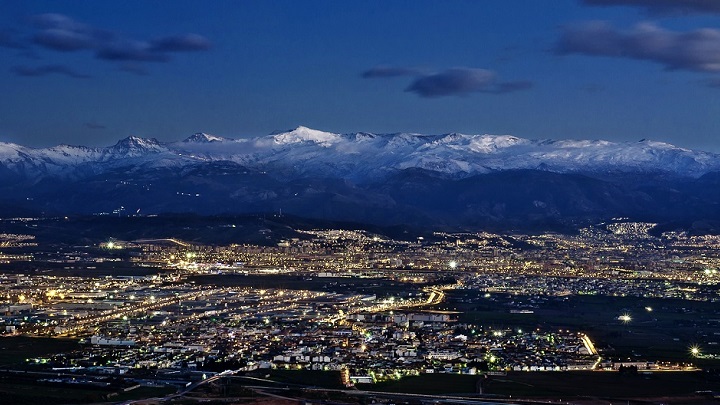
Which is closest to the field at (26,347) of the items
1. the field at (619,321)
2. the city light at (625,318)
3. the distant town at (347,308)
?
the distant town at (347,308)

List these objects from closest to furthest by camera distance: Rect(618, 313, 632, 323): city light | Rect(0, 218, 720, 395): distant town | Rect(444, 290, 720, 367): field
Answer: Rect(0, 218, 720, 395): distant town < Rect(444, 290, 720, 367): field < Rect(618, 313, 632, 323): city light

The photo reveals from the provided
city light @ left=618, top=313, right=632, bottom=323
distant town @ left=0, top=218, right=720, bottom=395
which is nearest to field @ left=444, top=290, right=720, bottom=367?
distant town @ left=0, top=218, right=720, bottom=395

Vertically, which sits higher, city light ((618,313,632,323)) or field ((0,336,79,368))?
city light ((618,313,632,323))

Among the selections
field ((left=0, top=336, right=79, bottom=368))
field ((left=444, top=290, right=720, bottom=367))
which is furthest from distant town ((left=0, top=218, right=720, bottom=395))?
field ((left=0, top=336, right=79, bottom=368))

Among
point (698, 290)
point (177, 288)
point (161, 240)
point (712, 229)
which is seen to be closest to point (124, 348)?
point (177, 288)

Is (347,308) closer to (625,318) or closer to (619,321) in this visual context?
(619,321)

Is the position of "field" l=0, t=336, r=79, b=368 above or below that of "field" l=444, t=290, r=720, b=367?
below

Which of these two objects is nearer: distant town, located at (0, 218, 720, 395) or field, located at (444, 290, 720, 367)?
distant town, located at (0, 218, 720, 395)

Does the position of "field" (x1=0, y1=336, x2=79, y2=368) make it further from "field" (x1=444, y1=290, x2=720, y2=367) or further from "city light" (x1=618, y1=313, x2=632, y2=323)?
"city light" (x1=618, y1=313, x2=632, y2=323)

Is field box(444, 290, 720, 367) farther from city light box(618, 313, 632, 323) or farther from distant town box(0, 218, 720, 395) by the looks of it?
city light box(618, 313, 632, 323)

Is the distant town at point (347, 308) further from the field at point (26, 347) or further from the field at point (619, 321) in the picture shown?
the field at point (26, 347)

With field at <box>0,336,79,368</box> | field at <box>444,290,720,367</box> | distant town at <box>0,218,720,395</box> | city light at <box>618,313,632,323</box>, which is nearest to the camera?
distant town at <box>0,218,720,395</box>

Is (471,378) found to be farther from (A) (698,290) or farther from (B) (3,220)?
(B) (3,220)
